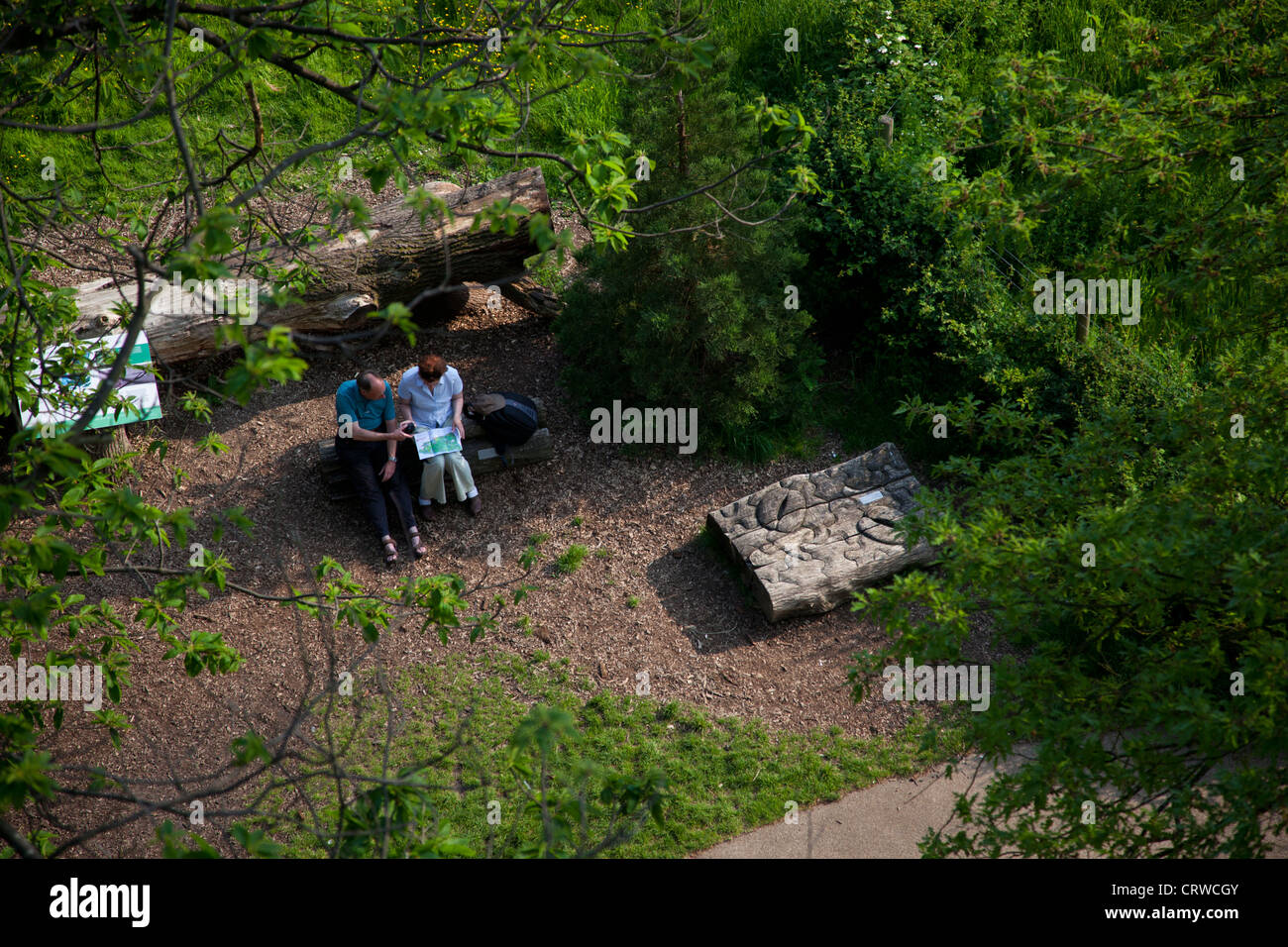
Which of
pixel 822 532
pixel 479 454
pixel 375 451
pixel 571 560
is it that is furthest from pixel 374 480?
pixel 822 532

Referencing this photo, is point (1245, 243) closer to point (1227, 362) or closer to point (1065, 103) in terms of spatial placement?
point (1227, 362)

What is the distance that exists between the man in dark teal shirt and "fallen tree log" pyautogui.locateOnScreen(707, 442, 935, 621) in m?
2.57

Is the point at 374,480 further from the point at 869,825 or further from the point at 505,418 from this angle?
the point at 869,825

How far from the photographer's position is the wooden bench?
891 cm

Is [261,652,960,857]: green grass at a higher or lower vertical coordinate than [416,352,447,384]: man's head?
lower

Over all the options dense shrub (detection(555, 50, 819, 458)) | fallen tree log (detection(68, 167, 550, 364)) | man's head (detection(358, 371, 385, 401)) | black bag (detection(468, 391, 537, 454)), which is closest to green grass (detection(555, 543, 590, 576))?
black bag (detection(468, 391, 537, 454))

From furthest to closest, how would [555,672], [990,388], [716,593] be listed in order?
[990,388] < [716,593] < [555,672]

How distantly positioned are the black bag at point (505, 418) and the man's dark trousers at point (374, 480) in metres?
0.85

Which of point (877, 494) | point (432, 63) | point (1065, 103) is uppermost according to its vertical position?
point (432, 63)

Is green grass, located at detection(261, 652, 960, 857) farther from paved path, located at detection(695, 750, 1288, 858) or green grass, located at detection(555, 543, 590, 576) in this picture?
green grass, located at detection(555, 543, 590, 576)

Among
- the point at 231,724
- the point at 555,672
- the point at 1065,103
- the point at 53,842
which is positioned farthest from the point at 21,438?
the point at 1065,103

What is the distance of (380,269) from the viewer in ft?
31.8

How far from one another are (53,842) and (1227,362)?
6.55 meters

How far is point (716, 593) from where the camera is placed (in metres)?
8.48
